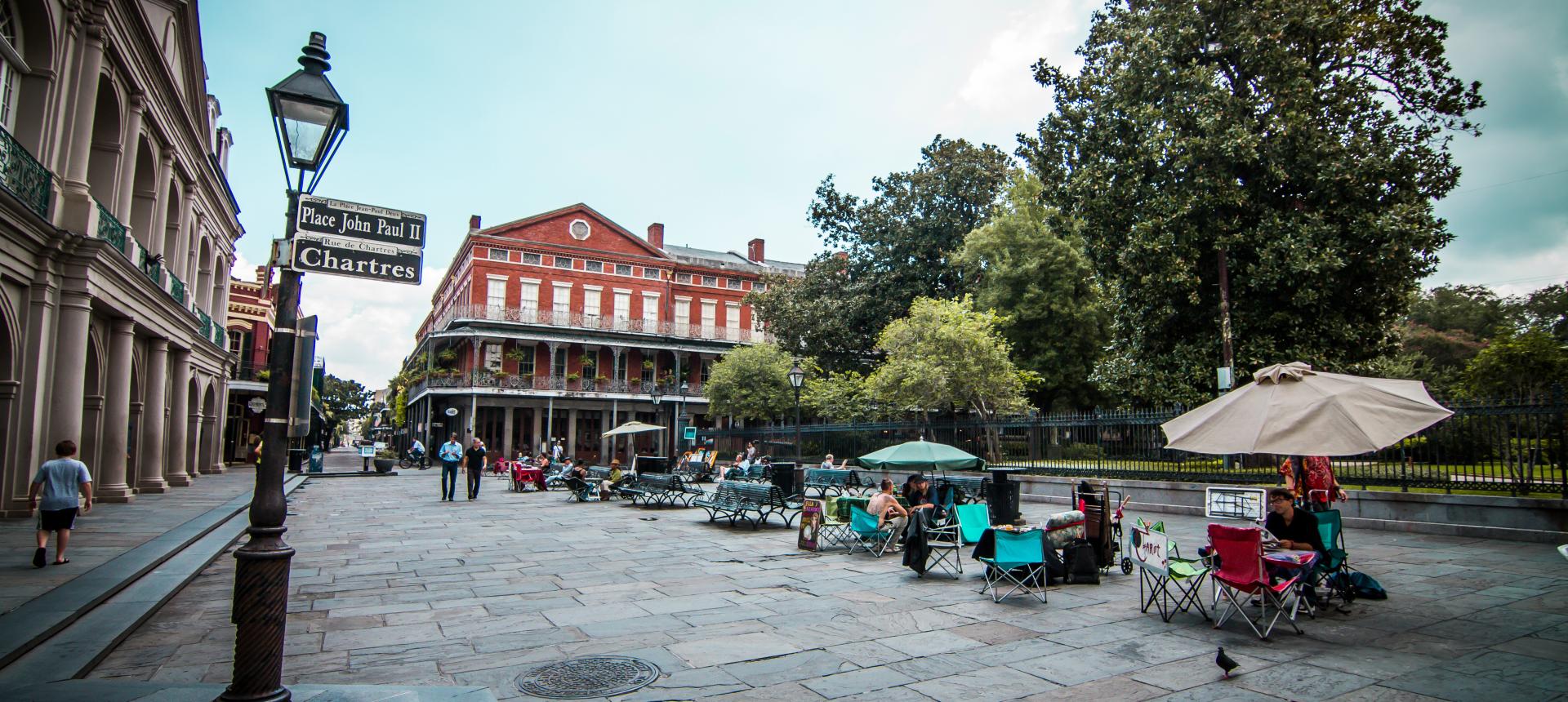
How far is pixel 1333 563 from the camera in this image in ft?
22.9

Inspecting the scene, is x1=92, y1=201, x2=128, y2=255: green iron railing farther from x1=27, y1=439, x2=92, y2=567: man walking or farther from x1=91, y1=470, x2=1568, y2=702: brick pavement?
x1=91, y1=470, x2=1568, y2=702: brick pavement

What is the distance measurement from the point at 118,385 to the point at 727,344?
32.8 meters

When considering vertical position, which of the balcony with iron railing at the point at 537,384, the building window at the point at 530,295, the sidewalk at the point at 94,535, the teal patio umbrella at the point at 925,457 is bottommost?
the sidewalk at the point at 94,535

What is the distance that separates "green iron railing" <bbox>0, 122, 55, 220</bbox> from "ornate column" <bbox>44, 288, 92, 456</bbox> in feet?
5.20

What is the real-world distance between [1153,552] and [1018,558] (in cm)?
119

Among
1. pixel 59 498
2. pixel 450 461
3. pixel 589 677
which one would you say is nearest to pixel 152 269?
pixel 450 461

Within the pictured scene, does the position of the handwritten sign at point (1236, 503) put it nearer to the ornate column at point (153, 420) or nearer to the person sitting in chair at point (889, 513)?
the person sitting in chair at point (889, 513)

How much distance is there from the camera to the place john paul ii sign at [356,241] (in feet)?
13.7

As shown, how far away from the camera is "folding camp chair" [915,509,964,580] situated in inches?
355

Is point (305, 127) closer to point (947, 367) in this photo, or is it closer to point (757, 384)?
point (947, 367)

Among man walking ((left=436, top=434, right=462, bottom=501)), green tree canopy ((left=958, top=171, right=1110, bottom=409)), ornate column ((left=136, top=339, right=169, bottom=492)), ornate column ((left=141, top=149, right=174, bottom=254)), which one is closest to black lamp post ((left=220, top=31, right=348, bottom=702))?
man walking ((left=436, top=434, right=462, bottom=501))

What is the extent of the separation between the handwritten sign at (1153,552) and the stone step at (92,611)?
307 inches

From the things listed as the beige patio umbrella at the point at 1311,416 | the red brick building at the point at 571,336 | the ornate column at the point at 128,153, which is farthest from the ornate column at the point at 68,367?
the red brick building at the point at 571,336

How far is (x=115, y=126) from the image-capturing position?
14.3 meters
